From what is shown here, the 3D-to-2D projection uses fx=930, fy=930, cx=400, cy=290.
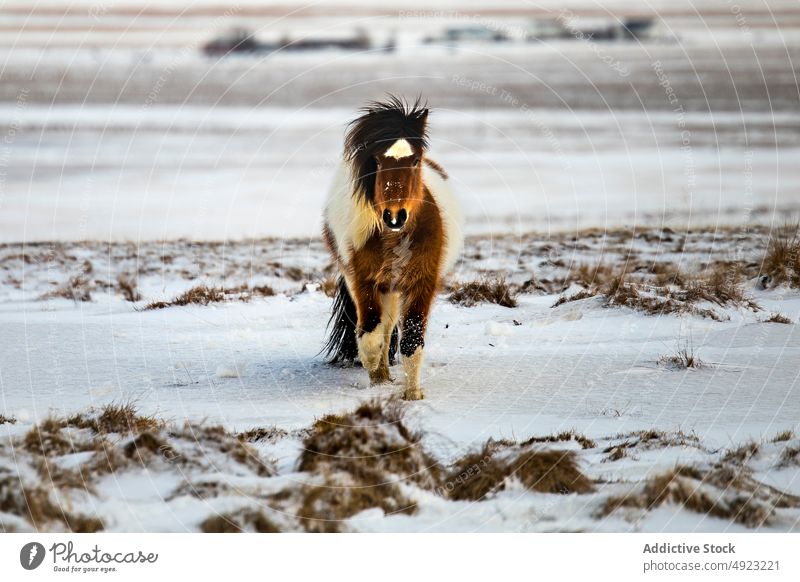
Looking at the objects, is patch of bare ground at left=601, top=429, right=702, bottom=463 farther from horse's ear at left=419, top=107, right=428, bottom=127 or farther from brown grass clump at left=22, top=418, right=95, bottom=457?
brown grass clump at left=22, top=418, right=95, bottom=457

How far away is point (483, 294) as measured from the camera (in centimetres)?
1059

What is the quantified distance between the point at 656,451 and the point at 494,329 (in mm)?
3642

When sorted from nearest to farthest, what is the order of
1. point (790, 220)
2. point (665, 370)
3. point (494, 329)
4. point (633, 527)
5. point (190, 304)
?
point (633, 527)
point (665, 370)
point (494, 329)
point (190, 304)
point (790, 220)

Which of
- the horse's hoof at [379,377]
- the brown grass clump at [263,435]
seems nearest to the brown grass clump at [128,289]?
the horse's hoof at [379,377]

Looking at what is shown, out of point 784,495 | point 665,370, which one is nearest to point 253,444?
point 784,495

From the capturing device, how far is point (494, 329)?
9320 millimetres

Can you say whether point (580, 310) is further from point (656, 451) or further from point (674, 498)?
point (674, 498)

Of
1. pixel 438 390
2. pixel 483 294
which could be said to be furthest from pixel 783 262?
pixel 438 390

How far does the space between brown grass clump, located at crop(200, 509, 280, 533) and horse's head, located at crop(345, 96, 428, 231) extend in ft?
8.04

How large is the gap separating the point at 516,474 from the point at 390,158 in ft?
8.44

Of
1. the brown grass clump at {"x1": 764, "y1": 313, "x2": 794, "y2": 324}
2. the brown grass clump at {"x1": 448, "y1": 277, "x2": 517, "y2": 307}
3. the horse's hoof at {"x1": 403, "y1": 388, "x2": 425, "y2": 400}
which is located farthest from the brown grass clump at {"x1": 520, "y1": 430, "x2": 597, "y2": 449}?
the brown grass clump at {"x1": 448, "y1": 277, "x2": 517, "y2": 307}

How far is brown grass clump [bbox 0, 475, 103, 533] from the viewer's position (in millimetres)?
5043

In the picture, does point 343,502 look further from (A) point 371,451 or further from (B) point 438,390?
(B) point 438,390
